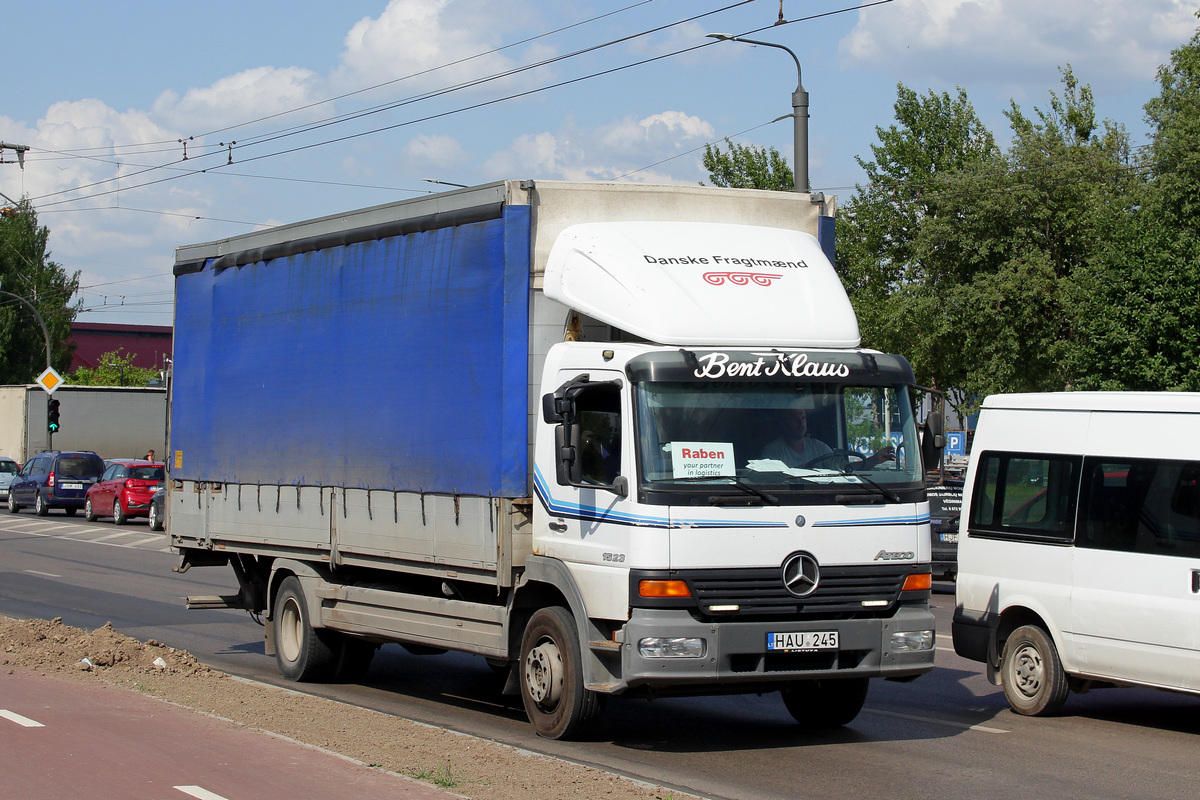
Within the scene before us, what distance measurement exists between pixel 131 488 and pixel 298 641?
84.2 ft

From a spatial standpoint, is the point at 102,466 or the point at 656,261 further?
the point at 102,466

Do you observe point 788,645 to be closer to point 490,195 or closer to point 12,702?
point 490,195

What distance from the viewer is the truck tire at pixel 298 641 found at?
11172 millimetres

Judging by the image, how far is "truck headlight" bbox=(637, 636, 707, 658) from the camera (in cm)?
763

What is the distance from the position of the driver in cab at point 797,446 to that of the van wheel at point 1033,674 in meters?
2.63

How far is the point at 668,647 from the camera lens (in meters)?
7.64

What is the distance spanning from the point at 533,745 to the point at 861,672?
2096 mm

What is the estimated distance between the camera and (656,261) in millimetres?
8477

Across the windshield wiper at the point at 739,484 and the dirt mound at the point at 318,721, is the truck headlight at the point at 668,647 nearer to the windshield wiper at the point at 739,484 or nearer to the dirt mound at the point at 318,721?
the dirt mound at the point at 318,721

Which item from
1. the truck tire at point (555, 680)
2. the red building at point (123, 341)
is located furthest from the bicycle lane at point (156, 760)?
the red building at point (123, 341)

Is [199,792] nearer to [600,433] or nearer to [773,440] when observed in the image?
[600,433]

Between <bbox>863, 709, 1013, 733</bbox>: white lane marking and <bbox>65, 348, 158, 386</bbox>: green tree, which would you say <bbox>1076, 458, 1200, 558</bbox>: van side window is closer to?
<bbox>863, 709, 1013, 733</bbox>: white lane marking

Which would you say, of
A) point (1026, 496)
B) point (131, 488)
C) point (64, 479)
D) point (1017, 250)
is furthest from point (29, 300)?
point (1026, 496)

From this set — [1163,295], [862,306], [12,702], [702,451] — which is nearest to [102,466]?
[862,306]
